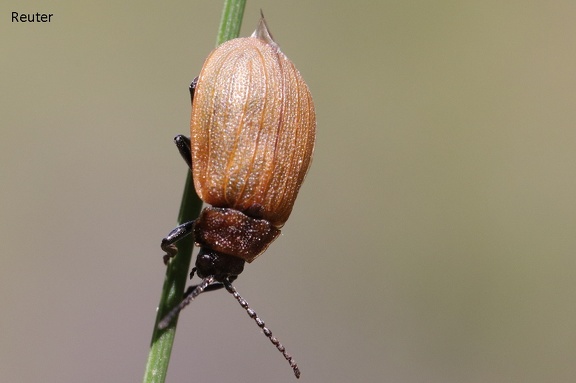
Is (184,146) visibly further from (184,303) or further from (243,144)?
(184,303)

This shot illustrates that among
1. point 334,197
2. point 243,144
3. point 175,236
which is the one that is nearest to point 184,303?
point 175,236

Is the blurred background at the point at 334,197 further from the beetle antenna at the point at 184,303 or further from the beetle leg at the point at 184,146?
the beetle leg at the point at 184,146

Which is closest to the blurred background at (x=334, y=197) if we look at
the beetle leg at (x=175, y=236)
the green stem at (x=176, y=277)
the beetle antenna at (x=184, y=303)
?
the beetle antenna at (x=184, y=303)

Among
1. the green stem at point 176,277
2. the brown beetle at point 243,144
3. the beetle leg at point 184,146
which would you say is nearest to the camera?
the green stem at point 176,277

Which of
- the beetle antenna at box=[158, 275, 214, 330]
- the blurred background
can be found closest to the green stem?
the beetle antenna at box=[158, 275, 214, 330]

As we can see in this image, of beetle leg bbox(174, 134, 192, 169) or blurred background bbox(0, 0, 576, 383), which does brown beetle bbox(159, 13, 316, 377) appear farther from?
blurred background bbox(0, 0, 576, 383)

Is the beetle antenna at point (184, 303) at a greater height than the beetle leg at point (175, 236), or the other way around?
the beetle leg at point (175, 236)
